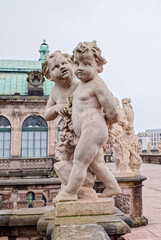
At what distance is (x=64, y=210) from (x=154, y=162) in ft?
80.9

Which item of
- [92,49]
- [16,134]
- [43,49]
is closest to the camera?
[92,49]

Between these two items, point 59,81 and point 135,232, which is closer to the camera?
point 59,81

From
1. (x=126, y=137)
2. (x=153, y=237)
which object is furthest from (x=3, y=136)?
(x=153, y=237)

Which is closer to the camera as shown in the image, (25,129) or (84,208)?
(84,208)

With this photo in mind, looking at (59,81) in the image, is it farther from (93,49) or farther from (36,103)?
(36,103)

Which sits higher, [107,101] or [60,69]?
[60,69]

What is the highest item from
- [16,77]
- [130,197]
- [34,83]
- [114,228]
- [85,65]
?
[16,77]

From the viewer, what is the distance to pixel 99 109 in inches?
96.7

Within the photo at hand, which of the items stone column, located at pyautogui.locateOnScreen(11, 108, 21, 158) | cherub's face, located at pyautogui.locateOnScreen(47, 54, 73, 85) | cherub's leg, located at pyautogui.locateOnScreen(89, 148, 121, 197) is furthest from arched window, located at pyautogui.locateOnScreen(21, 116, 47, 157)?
cherub's leg, located at pyautogui.locateOnScreen(89, 148, 121, 197)

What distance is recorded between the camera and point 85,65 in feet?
8.10

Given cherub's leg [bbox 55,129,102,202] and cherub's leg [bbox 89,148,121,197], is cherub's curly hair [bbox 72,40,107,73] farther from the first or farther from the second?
cherub's leg [bbox 89,148,121,197]

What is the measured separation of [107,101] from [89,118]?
0.80 ft

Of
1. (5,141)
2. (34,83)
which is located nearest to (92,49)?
(5,141)

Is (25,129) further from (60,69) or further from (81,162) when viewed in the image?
(81,162)
